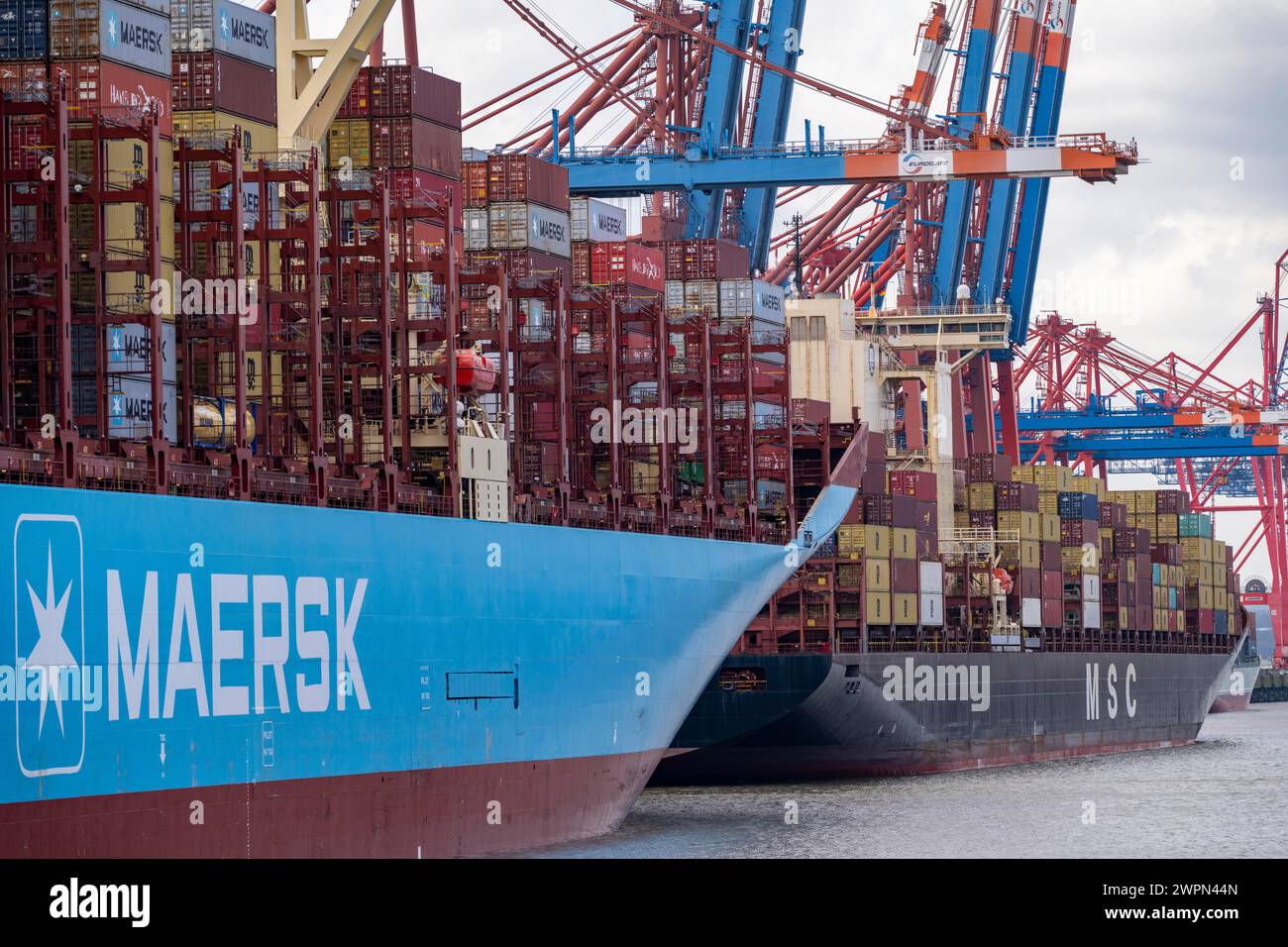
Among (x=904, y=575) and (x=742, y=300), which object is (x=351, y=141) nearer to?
(x=742, y=300)

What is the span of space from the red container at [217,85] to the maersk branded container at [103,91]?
12.0 feet

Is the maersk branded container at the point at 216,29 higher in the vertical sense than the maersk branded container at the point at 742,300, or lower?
higher

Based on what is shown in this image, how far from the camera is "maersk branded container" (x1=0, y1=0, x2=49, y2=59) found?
31.0 meters

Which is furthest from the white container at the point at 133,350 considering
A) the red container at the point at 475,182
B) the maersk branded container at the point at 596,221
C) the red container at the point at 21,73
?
the maersk branded container at the point at 596,221

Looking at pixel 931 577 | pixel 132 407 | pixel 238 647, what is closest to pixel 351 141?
pixel 132 407

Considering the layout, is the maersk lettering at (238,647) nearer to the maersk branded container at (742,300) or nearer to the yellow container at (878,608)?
the maersk branded container at (742,300)

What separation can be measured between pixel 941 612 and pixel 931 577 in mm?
1183

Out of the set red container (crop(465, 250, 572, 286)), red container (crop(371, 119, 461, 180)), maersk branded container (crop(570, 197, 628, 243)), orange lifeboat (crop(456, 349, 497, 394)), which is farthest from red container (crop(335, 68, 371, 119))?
maersk branded container (crop(570, 197, 628, 243))

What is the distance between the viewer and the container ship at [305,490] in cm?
2541

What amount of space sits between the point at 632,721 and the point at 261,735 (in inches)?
507

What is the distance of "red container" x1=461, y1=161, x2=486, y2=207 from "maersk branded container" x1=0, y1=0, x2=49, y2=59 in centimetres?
1643
